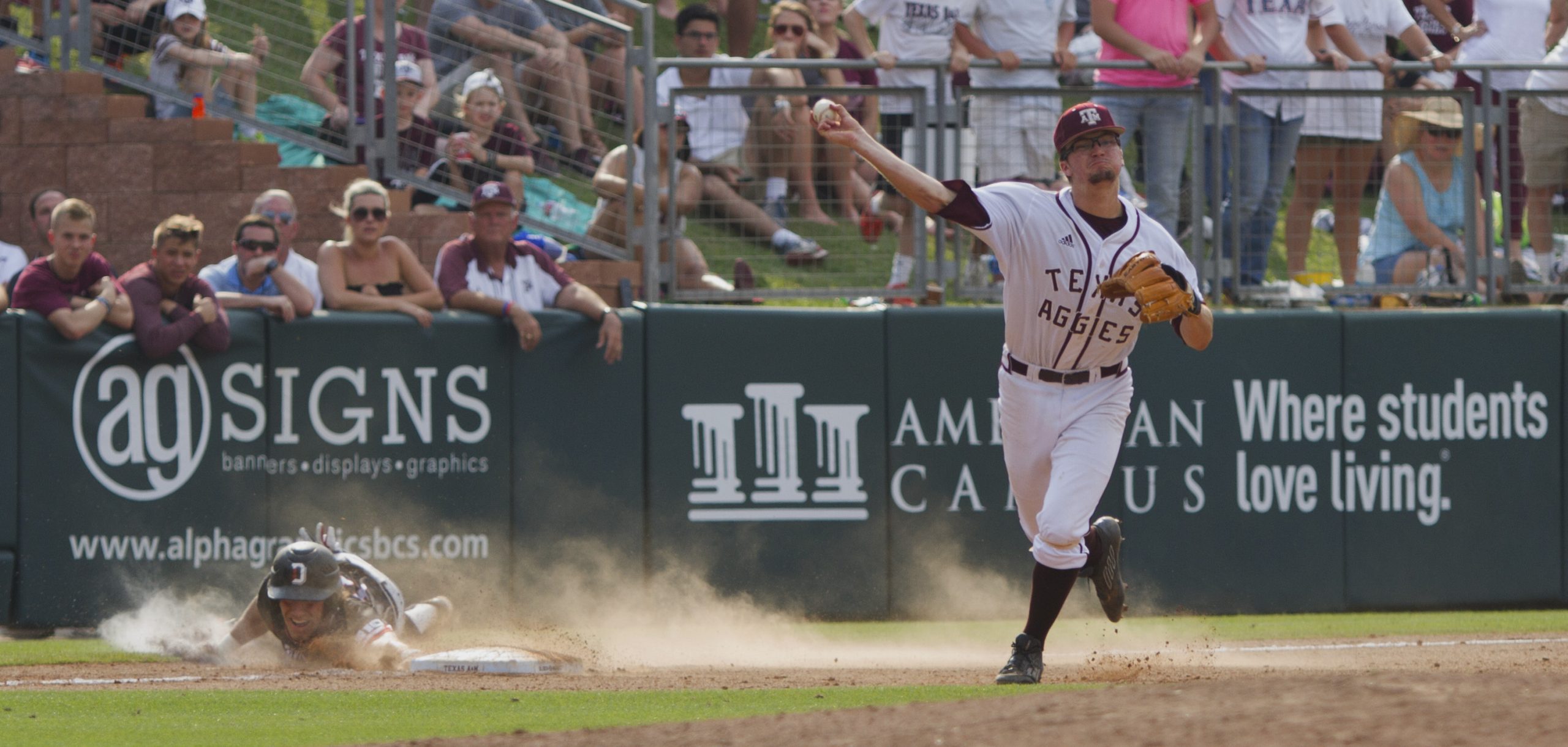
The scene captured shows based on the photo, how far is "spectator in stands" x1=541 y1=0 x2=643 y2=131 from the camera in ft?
36.2

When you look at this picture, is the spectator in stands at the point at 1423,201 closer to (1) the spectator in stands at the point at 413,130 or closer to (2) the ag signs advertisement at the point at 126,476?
(1) the spectator in stands at the point at 413,130

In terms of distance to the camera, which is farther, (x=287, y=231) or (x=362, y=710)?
(x=287, y=231)

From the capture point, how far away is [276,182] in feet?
35.6

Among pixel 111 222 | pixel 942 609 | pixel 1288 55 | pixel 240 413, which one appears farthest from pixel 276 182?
pixel 1288 55

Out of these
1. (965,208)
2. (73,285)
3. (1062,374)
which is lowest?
(1062,374)

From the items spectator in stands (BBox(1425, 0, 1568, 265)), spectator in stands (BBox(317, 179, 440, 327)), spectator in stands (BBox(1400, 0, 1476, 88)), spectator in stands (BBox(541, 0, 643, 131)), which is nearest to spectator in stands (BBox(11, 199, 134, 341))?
spectator in stands (BBox(317, 179, 440, 327))

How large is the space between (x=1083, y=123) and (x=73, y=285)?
19.1 feet

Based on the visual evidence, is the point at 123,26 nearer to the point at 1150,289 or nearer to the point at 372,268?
the point at 372,268

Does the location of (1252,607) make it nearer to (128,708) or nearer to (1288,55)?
(1288,55)

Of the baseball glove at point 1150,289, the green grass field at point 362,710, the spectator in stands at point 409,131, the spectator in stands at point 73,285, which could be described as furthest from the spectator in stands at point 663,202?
the baseball glove at point 1150,289

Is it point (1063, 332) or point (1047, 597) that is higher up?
point (1063, 332)

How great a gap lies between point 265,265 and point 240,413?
2.75 feet

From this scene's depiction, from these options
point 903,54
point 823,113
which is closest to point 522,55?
point 903,54

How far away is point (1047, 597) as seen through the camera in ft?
23.2
